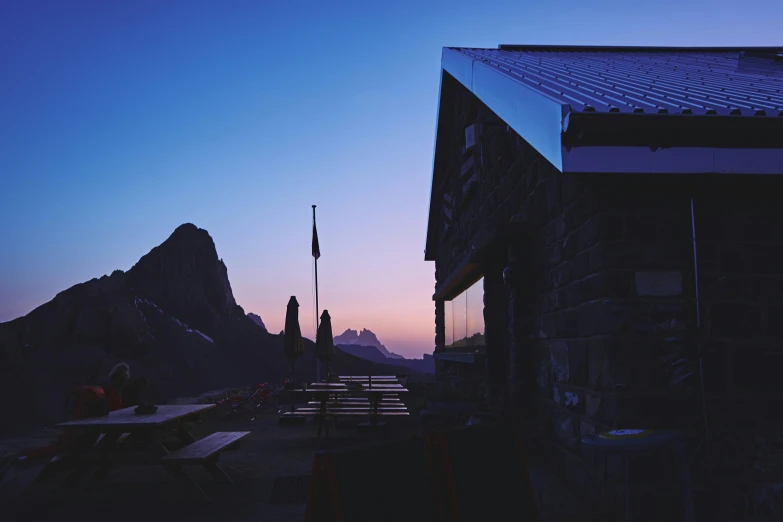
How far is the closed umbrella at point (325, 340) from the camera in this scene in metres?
14.2

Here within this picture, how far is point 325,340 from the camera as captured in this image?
47.0 ft

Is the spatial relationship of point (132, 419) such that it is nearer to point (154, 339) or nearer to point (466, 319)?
point (466, 319)

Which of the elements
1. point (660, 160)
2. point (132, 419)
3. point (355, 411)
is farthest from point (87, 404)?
point (660, 160)

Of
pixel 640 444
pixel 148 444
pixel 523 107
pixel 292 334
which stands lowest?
pixel 148 444

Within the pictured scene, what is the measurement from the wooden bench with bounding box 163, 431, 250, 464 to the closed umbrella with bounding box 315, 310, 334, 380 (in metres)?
7.23

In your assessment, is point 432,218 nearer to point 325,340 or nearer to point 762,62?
point 325,340

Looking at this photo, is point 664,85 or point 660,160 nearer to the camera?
point 660,160

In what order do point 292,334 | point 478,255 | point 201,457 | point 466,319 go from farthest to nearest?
point 292,334 → point 466,319 → point 478,255 → point 201,457

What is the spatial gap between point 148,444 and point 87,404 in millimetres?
826

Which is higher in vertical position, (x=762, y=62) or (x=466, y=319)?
(x=762, y=62)

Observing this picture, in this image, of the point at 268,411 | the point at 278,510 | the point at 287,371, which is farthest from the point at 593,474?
the point at 287,371

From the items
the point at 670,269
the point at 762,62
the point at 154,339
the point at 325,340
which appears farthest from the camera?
the point at 154,339

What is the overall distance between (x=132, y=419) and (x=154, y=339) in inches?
1302

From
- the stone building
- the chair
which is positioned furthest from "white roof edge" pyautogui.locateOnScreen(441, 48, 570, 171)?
the chair
